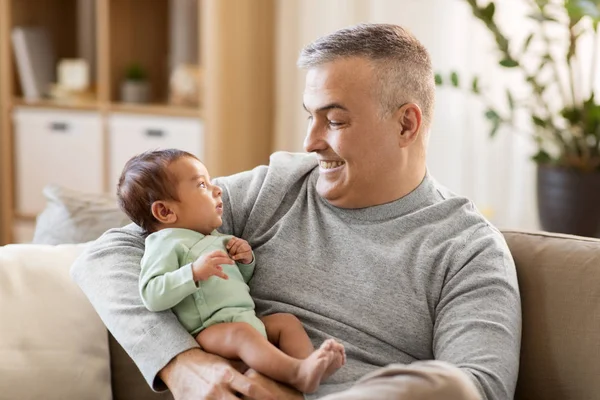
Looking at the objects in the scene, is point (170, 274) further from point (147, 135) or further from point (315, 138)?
point (147, 135)

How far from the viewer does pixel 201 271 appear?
1501mm

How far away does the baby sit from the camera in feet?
4.96

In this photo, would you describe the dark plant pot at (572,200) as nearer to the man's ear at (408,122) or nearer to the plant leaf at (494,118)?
the plant leaf at (494,118)

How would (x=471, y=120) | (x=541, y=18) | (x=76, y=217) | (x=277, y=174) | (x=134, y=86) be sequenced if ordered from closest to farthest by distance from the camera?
(x=277, y=174) < (x=76, y=217) < (x=541, y=18) < (x=471, y=120) < (x=134, y=86)

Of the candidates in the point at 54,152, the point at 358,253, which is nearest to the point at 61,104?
the point at 54,152

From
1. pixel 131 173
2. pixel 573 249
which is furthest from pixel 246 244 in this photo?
pixel 573 249

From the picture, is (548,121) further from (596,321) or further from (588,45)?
(596,321)

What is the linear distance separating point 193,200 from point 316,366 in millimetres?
410

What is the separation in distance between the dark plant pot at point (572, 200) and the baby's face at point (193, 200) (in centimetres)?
183

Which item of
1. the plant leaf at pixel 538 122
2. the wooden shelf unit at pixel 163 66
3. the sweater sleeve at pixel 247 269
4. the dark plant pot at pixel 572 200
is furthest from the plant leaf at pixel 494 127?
the sweater sleeve at pixel 247 269

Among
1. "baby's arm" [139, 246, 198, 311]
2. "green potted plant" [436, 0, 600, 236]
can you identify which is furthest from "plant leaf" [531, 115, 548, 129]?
"baby's arm" [139, 246, 198, 311]

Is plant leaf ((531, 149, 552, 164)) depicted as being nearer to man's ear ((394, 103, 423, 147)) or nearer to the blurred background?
the blurred background

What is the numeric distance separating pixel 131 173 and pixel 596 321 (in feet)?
2.93

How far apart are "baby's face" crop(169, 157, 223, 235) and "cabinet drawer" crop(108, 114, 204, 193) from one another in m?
2.07
